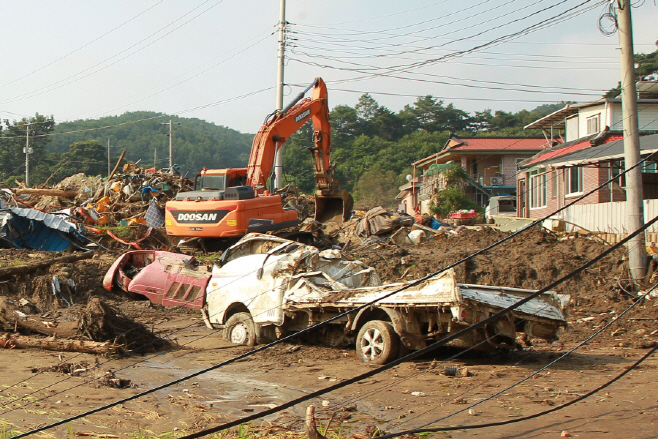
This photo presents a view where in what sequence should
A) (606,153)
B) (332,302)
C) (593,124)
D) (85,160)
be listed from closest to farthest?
(332,302)
(606,153)
(593,124)
(85,160)

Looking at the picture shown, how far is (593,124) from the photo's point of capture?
30.4 m

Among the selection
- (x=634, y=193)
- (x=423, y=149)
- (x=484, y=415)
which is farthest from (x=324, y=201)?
(x=423, y=149)

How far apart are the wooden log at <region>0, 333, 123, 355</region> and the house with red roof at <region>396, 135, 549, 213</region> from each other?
3321 centimetres

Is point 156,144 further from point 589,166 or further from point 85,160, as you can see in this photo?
point 589,166

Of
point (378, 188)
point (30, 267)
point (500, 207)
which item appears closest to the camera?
point (30, 267)

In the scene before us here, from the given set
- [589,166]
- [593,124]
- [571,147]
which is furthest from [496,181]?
[589,166]

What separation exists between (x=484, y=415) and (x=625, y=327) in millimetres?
7569

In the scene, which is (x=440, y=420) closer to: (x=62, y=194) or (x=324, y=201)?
(x=324, y=201)

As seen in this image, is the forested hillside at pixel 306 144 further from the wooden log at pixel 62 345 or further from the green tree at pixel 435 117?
the wooden log at pixel 62 345

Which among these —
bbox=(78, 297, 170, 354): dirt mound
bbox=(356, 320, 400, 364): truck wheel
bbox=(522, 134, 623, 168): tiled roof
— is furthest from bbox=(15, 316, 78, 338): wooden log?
bbox=(522, 134, 623, 168): tiled roof

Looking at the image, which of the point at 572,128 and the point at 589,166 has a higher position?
the point at 572,128

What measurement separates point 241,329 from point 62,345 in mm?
2985

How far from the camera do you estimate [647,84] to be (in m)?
31.4

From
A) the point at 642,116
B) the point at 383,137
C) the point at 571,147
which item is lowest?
the point at 571,147
